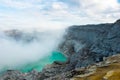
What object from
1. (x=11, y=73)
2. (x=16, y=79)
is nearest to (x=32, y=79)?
(x=16, y=79)

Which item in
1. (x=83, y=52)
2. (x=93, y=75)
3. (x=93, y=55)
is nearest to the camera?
(x=93, y=75)

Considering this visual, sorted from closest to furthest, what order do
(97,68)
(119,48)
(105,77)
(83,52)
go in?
(105,77), (97,68), (119,48), (83,52)

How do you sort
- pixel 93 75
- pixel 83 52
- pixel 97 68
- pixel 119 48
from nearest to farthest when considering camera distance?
pixel 93 75 < pixel 97 68 < pixel 119 48 < pixel 83 52

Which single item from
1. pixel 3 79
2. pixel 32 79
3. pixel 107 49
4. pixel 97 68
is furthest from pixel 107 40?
pixel 97 68

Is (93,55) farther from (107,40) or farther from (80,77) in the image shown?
(80,77)

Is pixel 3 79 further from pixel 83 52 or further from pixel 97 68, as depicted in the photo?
pixel 97 68

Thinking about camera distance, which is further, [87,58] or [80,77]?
[87,58]

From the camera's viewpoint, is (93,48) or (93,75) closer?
(93,75)

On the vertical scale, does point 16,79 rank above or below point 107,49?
below

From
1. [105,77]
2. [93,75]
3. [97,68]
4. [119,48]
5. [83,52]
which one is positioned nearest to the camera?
[105,77]
